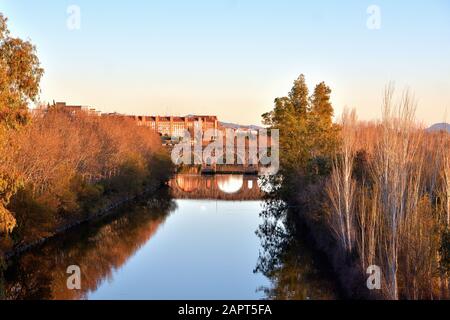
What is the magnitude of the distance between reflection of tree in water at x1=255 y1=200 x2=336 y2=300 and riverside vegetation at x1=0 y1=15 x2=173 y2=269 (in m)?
9.84

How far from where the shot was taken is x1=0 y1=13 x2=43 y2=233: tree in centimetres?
1101

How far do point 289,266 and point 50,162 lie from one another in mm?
13220

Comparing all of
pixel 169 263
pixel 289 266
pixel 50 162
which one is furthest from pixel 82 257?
pixel 289 266

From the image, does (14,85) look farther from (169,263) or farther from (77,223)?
(77,223)

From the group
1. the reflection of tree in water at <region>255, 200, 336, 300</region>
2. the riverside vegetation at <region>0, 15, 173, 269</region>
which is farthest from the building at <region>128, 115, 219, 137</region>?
the reflection of tree in water at <region>255, 200, 336, 300</region>

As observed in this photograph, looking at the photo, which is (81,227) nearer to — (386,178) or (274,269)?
(274,269)

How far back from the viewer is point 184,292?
1853cm

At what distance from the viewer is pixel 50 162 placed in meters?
27.1

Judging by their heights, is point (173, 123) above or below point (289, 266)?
above

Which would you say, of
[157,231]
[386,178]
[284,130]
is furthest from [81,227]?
[386,178]

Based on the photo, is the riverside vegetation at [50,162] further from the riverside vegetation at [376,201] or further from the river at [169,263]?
the riverside vegetation at [376,201]

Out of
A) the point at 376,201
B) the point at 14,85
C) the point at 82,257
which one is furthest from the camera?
the point at 82,257
